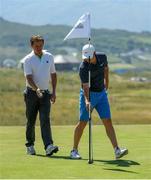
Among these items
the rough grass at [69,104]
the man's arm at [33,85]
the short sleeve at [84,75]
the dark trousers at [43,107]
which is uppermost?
the short sleeve at [84,75]

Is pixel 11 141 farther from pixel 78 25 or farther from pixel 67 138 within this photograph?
pixel 78 25

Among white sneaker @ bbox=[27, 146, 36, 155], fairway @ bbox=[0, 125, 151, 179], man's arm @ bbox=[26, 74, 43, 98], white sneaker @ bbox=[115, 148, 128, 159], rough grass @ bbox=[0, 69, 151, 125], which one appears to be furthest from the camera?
rough grass @ bbox=[0, 69, 151, 125]

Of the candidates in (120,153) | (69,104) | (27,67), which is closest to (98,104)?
(120,153)

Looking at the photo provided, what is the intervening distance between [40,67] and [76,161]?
70.2 inches

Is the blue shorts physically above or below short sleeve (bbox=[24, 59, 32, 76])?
below

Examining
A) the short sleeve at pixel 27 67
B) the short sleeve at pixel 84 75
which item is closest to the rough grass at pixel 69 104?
the short sleeve at pixel 27 67

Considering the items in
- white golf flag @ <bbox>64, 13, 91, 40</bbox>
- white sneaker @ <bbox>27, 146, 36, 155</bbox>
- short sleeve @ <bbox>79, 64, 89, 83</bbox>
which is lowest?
white sneaker @ <bbox>27, 146, 36, 155</bbox>

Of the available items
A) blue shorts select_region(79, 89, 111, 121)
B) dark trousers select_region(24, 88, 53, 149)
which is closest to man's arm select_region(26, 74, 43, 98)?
dark trousers select_region(24, 88, 53, 149)

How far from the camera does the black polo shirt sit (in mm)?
11305

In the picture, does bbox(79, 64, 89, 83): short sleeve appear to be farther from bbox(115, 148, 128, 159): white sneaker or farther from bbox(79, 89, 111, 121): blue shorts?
bbox(115, 148, 128, 159): white sneaker

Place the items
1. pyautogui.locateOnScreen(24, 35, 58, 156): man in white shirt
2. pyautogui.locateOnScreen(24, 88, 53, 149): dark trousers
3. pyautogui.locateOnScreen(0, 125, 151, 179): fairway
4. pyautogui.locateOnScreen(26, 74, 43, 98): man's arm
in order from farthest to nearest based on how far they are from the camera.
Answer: pyautogui.locateOnScreen(24, 88, 53, 149): dark trousers, pyautogui.locateOnScreen(24, 35, 58, 156): man in white shirt, pyautogui.locateOnScreen(26, 74, 43, 98): man's arm, pyautogui.locateOnScreen(0, 125, 151, 179): fairway

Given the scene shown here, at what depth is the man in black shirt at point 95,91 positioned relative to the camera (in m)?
11.3

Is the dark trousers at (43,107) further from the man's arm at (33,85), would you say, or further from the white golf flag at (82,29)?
the white golf flag at (82,29)

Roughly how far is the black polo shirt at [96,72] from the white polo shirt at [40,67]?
0.73 meters
